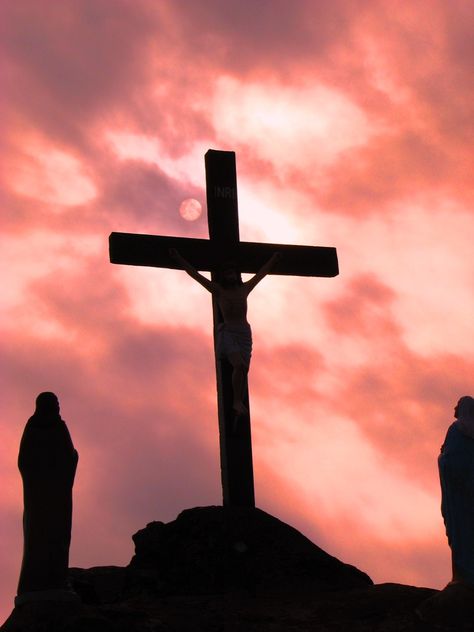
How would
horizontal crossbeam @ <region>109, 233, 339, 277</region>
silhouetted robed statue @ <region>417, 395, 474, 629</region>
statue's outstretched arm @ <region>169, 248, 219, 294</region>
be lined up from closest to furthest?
silhouetted robed statue @ <region>417, 395, 474, 629</region>, statue's outstretched arm @ <region>169, 248, 219, 294</region>, horizontal crossbeam @ <region>109, 233, 339, 277</region>

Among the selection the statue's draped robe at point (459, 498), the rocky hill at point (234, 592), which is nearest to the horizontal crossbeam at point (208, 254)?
the rocky hill at point (234, 592)

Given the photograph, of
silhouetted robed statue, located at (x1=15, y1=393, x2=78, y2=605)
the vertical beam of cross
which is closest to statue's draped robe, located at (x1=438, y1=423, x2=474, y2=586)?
the vertical beam of cross

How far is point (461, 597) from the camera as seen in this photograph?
396 inches

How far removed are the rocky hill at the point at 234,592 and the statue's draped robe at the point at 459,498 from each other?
34 cm

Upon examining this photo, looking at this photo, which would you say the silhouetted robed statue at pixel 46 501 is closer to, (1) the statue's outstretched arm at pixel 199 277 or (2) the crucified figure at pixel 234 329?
(2) the crucified figure at pixel 234 329

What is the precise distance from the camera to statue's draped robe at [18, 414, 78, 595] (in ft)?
33.6

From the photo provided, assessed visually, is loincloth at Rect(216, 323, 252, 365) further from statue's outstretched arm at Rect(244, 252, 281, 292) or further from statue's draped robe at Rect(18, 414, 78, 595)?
statue's draped robe at Rect(18, 414, 78, 595)

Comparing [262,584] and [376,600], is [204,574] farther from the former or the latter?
[376,600]

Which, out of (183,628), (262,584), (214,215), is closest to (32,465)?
(183,628)

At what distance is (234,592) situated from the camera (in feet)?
39.3

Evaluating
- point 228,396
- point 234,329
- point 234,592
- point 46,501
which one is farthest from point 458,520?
point 234,329

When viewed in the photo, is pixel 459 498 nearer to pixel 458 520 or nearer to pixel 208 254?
pixel 458 520

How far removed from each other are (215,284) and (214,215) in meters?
1.11

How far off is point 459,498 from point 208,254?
5.14 metres
